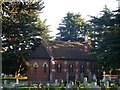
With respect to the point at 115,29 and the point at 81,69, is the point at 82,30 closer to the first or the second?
the point at 81,69

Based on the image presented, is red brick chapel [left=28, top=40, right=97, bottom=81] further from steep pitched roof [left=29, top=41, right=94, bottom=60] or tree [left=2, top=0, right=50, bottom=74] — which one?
tree [left=2, top=0, right=50, bottom=74]

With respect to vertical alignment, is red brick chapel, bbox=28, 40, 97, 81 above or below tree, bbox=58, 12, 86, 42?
below

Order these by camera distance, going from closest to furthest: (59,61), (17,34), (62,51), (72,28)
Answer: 1. (17,34)
2. (59,61)
3. (62,51)
4. (72,28)

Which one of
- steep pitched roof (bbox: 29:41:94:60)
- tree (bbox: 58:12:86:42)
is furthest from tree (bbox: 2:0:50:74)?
tree (bbox: 58:12:86:42)

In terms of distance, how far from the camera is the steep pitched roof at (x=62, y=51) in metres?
46.7

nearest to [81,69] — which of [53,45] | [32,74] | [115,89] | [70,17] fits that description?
[53,45]

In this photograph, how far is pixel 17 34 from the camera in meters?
29.2

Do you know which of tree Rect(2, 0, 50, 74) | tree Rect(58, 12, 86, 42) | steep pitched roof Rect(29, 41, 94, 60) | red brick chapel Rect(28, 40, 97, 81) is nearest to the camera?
tree Rect(2, 0, 50, 74)

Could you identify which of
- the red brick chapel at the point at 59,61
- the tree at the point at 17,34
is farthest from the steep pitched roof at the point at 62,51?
the tree at the point at 17,34

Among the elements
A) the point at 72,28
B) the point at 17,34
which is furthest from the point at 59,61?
the point at 72,28

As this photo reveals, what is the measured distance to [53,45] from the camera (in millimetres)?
50656

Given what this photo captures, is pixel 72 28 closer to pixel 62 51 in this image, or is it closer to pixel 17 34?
pixel 62 51

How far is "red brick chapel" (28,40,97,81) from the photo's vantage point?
45.8 m

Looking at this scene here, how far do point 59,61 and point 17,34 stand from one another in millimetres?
20403
